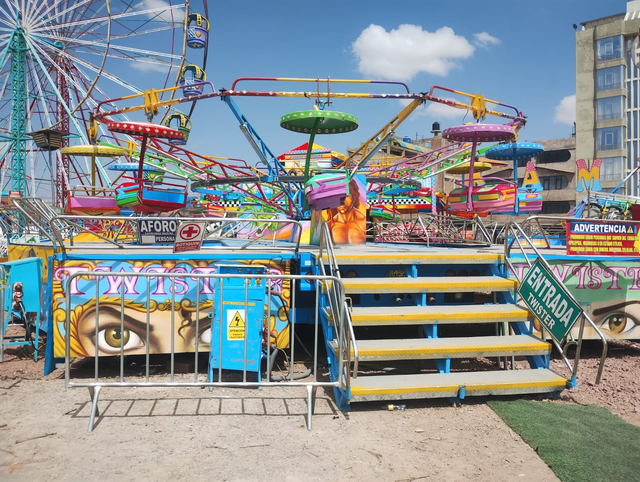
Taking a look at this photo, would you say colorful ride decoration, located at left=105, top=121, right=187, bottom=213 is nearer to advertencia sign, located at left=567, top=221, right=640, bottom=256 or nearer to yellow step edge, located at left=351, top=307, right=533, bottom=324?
yellow step edge, located at left=351, top=307, right=533, bottom=324

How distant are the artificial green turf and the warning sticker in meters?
2.94

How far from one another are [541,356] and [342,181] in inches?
143

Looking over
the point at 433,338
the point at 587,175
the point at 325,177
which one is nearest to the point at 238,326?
the point at 433,338

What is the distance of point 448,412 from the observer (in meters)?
5.08

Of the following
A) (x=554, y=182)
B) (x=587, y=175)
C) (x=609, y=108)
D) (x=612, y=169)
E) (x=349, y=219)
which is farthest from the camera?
(x=554, y=182)

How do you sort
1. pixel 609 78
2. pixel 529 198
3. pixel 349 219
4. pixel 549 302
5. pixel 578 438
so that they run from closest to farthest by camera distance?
pixel 578 438
pixel 549 302
pixel 349 219
pixel 529 198
pixel 609 78

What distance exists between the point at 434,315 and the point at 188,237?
3.52 metres

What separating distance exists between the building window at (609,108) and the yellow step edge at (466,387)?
5224cm

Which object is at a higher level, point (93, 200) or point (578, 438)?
point (93, 200)

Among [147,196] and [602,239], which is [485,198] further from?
[147,196]

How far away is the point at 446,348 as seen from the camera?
5.47m

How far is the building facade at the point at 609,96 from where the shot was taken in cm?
4778

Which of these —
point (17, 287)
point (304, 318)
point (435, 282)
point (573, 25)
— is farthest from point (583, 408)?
point (573, 25)

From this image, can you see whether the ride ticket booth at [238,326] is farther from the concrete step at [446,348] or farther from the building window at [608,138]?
the building window at [608,138]
